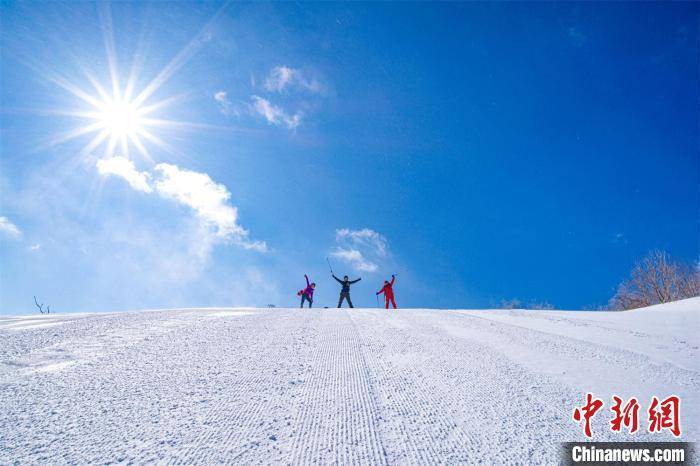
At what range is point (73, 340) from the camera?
10.0ft

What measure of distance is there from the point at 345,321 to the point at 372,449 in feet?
10.9

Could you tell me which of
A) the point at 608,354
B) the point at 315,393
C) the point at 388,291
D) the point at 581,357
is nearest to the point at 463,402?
the point at 315,393

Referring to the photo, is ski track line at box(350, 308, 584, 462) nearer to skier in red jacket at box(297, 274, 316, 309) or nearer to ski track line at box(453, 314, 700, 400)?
ski track line at box(453, 314, 700, 400)

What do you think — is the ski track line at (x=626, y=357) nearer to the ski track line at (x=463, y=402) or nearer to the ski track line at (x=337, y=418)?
the ski track line at (x=463, y=402)

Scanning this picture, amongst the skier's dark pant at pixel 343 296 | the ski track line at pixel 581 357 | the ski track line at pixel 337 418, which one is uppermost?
the skier's dark pant at pixel 343 296

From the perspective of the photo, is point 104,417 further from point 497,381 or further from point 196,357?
point 497,381

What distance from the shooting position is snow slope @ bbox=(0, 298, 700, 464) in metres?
1.30
